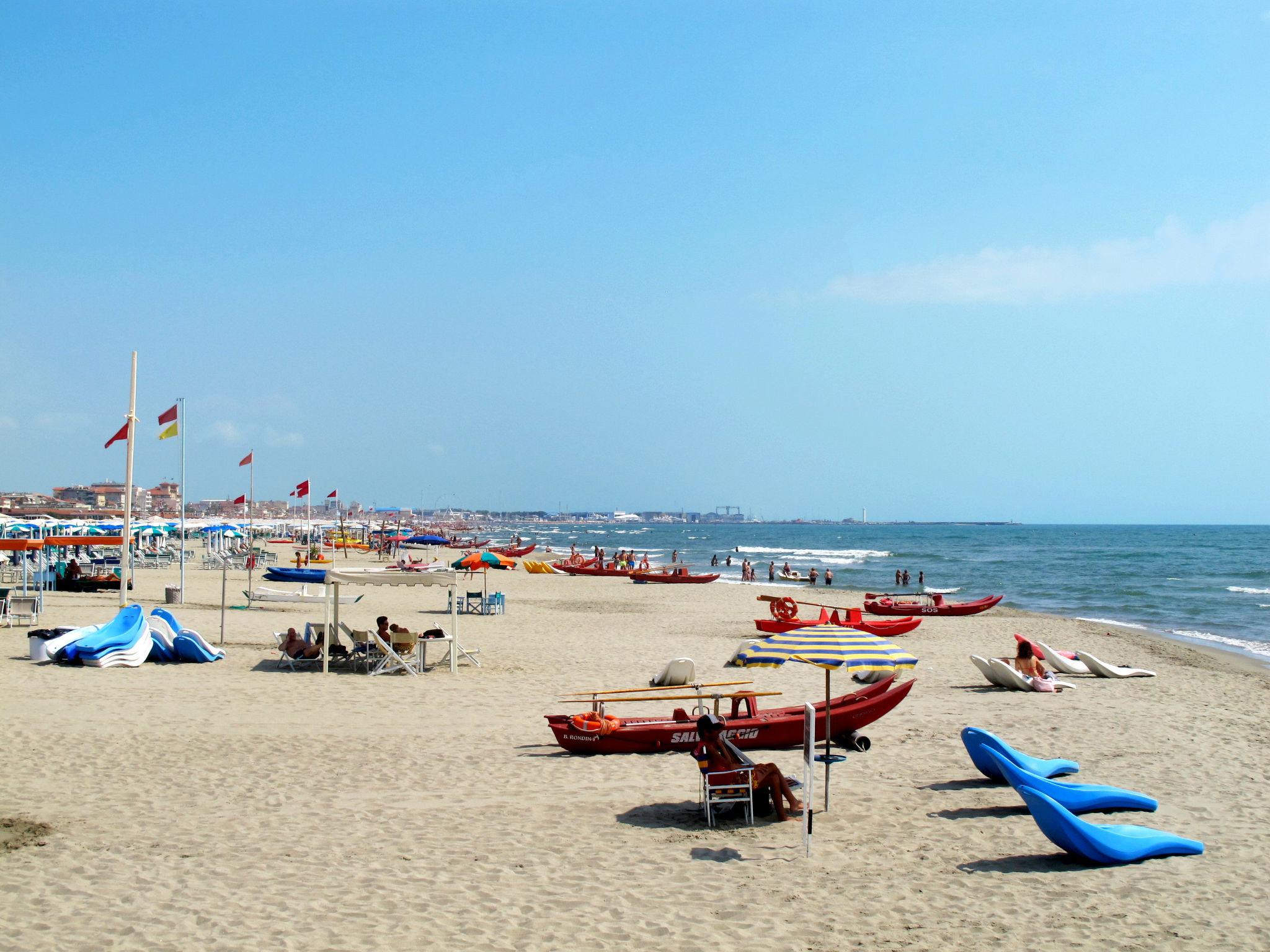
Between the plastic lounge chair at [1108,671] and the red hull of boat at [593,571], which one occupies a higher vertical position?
the plastic lounge chair at [1108,671]

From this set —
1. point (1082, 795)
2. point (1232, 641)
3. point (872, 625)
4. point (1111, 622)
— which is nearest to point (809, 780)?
point (1082, 795)

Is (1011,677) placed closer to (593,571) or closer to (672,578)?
(672,578)

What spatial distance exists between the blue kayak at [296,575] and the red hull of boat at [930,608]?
1702 cm

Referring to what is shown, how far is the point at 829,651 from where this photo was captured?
25.7 ft

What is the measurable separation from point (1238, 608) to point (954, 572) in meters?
23.5

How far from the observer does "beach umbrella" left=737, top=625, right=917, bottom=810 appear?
7.77m

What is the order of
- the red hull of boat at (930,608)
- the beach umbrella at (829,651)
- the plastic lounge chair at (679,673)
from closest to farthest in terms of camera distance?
the beach umbrella at (829,651) → the plastic lounge chair at (679,673) → the red hull of boat at (930,608)

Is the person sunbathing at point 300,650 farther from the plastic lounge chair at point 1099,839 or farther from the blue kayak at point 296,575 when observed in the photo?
the blue kayak at point 296,575

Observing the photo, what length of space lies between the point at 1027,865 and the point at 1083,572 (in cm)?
5637

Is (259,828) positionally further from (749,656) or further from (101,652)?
(101,652)

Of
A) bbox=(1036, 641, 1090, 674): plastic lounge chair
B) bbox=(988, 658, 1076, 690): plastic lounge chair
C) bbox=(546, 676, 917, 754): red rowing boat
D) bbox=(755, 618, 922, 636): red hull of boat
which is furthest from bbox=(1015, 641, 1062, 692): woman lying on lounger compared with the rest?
bbox=(546, 676, 917, 754): red rowing boat

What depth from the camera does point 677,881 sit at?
272 inches

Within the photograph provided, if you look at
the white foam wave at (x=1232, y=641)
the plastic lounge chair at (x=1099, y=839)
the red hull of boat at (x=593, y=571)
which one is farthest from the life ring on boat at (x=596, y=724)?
the red hull of boat at (x=593, y=571)

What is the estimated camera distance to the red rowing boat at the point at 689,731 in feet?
34.2
